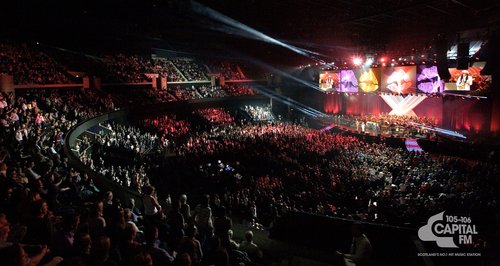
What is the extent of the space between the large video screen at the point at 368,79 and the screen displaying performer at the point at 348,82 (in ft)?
1.64

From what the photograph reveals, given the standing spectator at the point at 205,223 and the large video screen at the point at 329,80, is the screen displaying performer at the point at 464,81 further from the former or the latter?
the standing spectator at the point at 205,223

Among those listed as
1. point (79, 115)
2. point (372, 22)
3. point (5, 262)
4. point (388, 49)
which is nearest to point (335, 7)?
point (372, 22)

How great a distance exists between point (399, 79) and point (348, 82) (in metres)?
5.23

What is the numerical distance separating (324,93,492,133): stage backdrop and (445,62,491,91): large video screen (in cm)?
148

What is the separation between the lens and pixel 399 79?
1043 inches

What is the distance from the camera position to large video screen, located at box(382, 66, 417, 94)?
25.5 m

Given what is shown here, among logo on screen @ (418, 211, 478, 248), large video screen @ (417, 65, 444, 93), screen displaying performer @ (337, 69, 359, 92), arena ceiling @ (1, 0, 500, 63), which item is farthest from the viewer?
screen displaying performer @ (337, 69, 359, 92)

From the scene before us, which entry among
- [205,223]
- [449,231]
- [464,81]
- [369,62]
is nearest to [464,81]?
[464,81]

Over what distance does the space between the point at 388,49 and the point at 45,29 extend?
27.0m

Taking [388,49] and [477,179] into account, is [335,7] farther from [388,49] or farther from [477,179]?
[477,179]

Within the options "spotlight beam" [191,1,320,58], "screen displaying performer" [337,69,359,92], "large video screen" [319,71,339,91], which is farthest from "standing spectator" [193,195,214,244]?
"large video screen" [319,71,339,91]

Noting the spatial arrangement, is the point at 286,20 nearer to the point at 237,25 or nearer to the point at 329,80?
the point at 329,80

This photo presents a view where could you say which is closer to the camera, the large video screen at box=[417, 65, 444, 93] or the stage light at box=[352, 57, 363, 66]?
the large video screen at box=[417, 65, 444, 93]

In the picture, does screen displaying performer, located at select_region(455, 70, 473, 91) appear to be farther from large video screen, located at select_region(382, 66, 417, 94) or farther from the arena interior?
large video screen, located at select_region(382, 66, 417, 94)
